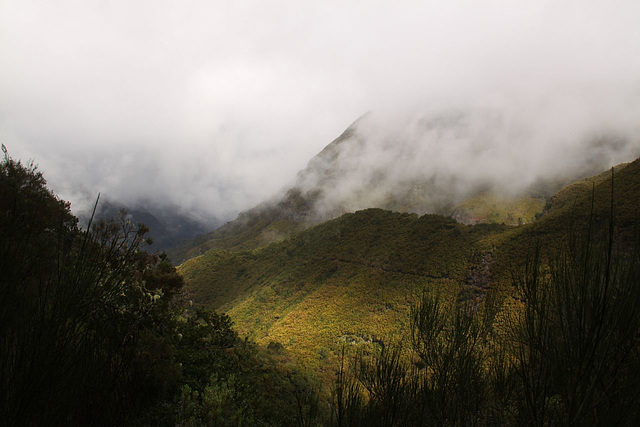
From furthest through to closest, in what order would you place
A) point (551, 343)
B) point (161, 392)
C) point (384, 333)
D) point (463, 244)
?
point (463, 244) < point (384, 333) < point (161, 392) < point (551, 343)

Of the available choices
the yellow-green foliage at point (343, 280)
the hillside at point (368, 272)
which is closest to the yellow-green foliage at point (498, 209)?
the hillside at point (368, 272)

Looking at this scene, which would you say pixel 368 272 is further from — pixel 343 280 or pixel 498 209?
pixel 498 209

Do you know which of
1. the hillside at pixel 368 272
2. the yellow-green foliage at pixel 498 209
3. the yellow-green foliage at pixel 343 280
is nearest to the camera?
the hillside at pixel 368 272

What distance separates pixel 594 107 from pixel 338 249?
221 m

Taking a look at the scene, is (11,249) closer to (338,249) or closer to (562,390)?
(562,390)

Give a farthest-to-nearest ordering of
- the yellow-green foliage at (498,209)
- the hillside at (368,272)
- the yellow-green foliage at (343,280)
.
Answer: the yellow-green foliage at (498,209) < the yellow-green foliage at (343,280) < the hillside at (368,272)

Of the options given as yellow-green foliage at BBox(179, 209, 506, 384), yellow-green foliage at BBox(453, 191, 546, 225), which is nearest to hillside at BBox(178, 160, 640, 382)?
yellow-green foliage at BBox(179, 209, 506, 384)

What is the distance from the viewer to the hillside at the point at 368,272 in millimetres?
46250

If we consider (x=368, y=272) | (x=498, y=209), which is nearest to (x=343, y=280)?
(x=368, y=272)

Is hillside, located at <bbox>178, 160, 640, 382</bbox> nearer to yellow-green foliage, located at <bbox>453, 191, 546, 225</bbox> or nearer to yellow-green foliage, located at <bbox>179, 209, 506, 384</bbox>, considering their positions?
yellow-green foliage, located at <bbox>179, 209, 506, 384</bbox>

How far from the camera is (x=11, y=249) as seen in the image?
2336 millimetres

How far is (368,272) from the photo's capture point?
72.8 meters

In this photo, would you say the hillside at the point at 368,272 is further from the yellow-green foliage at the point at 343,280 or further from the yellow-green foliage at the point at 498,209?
the yellow-green foliage at the point at 498,209

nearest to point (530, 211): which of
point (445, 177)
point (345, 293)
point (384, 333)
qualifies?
point (445, 177)
